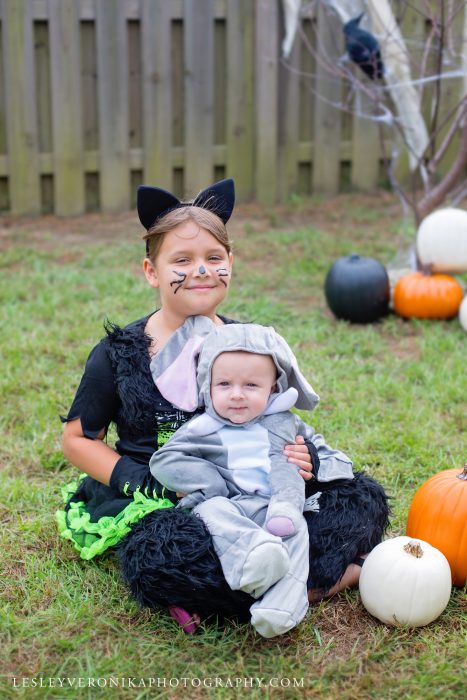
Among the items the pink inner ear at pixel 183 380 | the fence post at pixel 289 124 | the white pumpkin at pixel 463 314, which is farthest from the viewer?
the fence post at pixel 289 124

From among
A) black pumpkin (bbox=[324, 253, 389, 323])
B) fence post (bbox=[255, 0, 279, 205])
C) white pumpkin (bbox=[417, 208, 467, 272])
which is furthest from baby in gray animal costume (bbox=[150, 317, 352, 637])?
fence post (bbox=[255, 0, 279, 205])

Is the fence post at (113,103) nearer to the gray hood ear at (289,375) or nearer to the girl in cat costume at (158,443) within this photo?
the girl in cat costume at (158,443)

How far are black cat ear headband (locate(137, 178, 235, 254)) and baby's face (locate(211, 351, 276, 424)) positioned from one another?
59cm

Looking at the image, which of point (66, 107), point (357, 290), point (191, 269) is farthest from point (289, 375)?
point (66, 107)

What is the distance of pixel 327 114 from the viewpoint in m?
7.93

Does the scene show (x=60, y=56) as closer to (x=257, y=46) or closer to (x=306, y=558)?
(x=257, y=46)

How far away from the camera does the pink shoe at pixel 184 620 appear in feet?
8.43

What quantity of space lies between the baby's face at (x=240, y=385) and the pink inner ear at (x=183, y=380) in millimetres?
148

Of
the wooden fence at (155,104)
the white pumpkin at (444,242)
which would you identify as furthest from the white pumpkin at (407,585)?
the wooden fence at (155,104)

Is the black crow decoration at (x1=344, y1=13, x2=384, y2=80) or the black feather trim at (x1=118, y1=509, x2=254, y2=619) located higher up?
the black crow decoration at (x1=344, y1=13, x2=384, y2=80)

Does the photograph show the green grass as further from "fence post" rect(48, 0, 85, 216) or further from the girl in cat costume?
"fence post" rect(48, 0, 85, 216)

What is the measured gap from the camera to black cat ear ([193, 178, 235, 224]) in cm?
293

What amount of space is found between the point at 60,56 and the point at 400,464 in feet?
16.9

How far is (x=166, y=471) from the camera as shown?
8.53 feet
